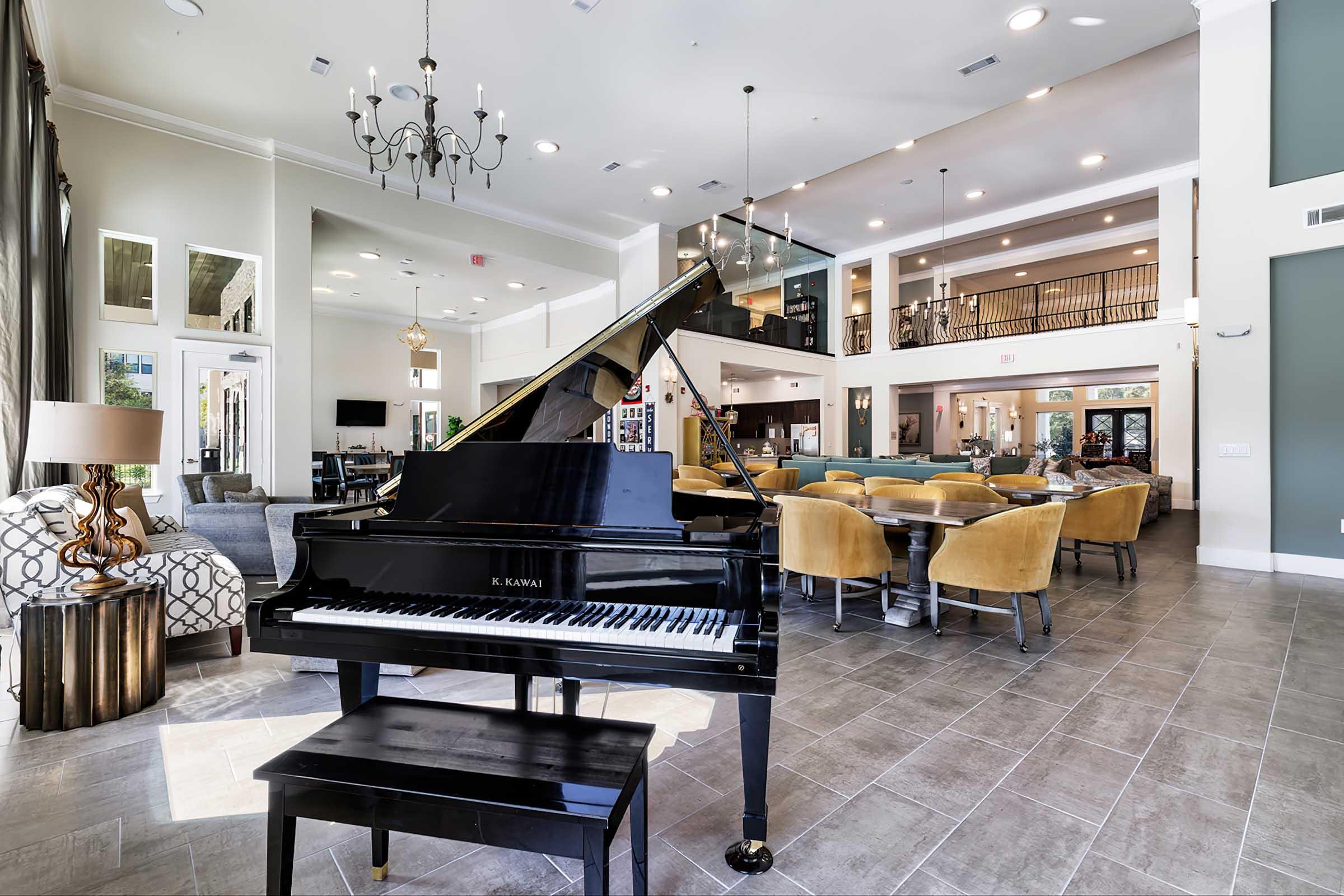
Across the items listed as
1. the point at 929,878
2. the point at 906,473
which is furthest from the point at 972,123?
the point at 929,878

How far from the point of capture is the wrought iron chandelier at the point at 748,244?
6.00 metres

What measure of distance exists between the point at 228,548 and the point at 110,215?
3399 mm

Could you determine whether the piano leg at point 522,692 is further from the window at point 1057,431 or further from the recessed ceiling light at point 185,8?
the window at point 1057,431

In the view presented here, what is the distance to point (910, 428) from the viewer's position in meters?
15.7

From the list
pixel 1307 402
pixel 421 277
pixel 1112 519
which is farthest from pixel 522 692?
pixel 421 277

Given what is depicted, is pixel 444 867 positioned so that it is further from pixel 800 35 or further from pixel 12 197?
pixel 800 35

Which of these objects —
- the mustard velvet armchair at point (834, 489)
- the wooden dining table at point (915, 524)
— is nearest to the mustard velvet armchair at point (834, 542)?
the wooden dining table at point (915, 524)

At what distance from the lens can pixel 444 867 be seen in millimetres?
1585

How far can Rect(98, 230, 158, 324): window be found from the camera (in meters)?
5.49

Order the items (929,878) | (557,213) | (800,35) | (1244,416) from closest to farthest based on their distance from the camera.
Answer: (929,878) < (800,35) < (1244,416) < (557,213)

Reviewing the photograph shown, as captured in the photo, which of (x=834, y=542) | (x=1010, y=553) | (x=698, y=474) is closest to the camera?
(x=1010, y=553)

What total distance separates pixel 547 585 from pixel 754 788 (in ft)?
2.47

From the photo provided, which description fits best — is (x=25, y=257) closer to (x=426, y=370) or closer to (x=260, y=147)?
(x=260, y=147)

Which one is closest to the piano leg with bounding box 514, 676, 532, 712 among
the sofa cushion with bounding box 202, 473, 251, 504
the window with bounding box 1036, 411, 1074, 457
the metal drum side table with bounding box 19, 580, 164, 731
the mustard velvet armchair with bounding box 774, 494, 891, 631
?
the metal drum side table with bounding box 19, 580, 164, 731
